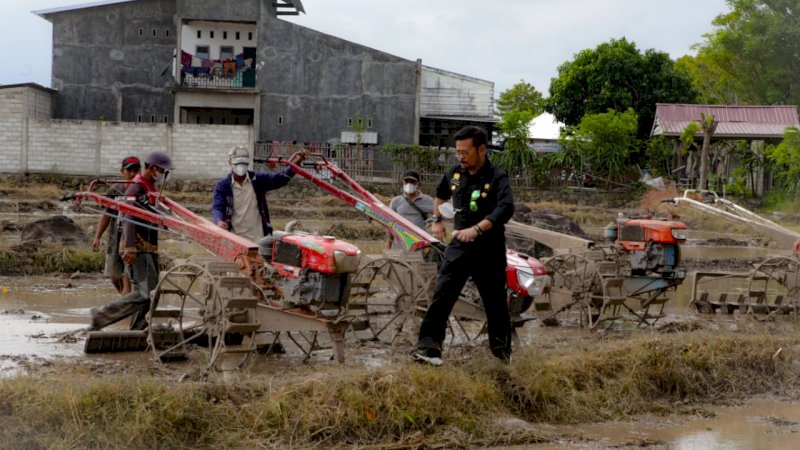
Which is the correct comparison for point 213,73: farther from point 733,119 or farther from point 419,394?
point 419,394

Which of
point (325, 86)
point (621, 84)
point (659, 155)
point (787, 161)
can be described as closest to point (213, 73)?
point (325, 86)

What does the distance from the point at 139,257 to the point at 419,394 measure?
3579mm

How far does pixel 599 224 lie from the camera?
92.2 feet

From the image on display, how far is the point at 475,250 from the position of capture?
712 centimetres

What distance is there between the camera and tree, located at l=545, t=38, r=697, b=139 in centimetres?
4075

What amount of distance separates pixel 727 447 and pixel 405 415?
2209mm

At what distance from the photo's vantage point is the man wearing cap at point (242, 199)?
28.7ft

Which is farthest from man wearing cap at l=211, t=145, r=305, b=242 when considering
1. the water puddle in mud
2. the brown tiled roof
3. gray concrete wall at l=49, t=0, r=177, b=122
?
gray concrete wall at l=49, t=0, r=177, b=122

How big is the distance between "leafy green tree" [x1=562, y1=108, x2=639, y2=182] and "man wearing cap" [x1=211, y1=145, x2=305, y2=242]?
2732cm

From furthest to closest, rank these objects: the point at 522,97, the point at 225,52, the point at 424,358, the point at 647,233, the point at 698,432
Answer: the point at 522,97 → the point at 225,52 → the point at 647,233 → the point at 424,358 → the point at 698,432

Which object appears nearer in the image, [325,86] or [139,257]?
[139,257]

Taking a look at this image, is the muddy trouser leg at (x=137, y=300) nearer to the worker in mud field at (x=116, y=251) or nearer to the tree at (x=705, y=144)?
the worker in mud field at (x=116, y=251)

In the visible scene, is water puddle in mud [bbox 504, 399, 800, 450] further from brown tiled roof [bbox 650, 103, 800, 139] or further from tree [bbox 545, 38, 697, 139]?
tree [bbox 545, 38, 697, 139]

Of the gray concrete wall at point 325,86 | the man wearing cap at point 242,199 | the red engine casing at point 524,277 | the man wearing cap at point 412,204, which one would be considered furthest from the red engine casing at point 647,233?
the gray concrete wall at point 325,86
